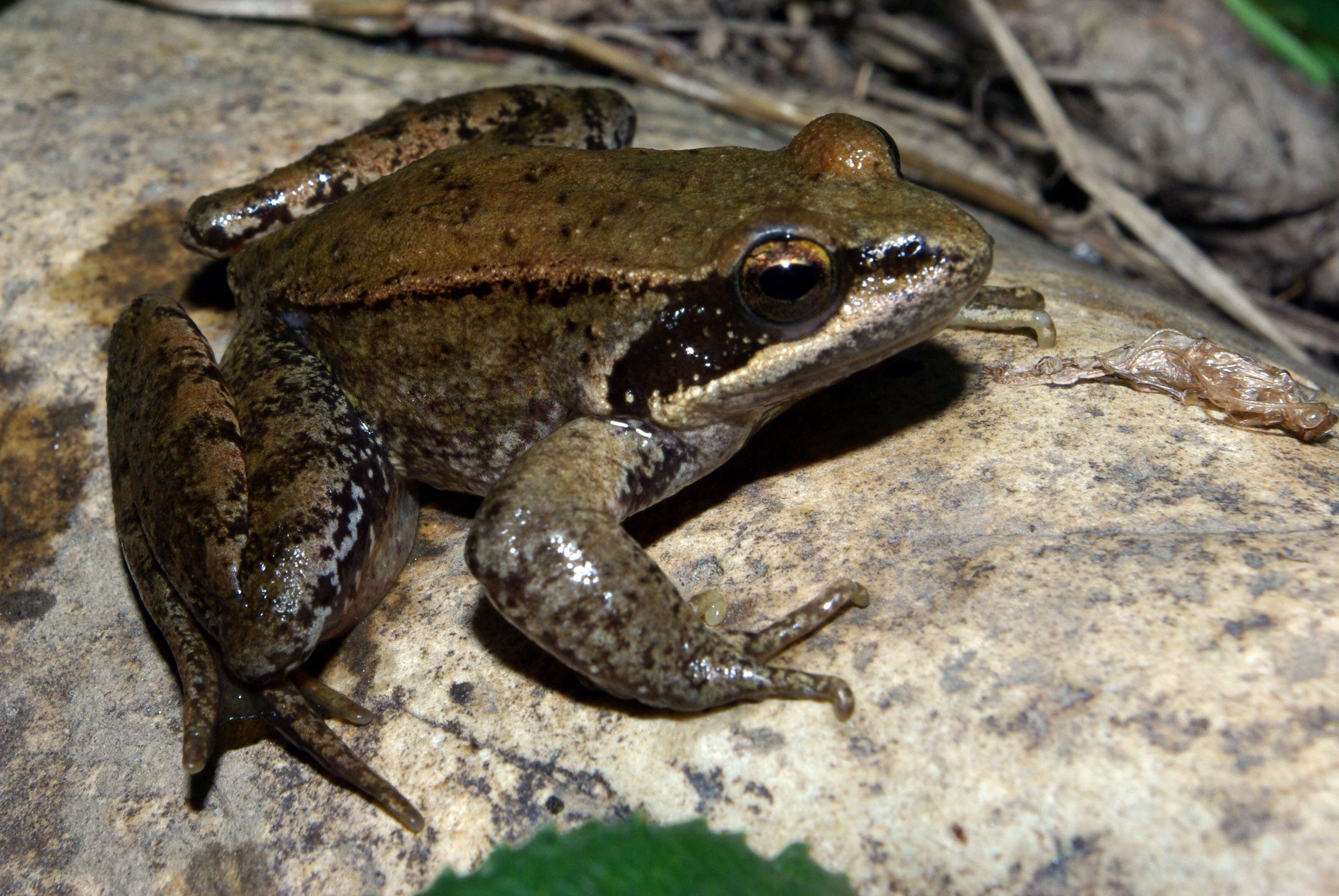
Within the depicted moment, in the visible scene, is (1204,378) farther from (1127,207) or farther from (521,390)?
(1127,207)

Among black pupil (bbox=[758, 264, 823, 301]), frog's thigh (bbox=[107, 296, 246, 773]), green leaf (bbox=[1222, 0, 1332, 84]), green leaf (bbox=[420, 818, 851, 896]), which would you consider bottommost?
frog's thigh (bbox=[107, 296, 246, 773])

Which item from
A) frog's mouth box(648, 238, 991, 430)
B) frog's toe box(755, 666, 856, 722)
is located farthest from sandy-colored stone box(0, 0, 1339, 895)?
frog's mouth box(648, 238, 991, 430)

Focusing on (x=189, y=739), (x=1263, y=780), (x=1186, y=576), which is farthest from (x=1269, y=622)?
(x=189, y=739)

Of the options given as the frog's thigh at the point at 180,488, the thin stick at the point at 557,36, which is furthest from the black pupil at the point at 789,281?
the thin stick at the point at 557,36

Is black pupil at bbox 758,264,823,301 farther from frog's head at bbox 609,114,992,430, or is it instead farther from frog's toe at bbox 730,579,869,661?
frog's toe at bbox 730,579,869,661

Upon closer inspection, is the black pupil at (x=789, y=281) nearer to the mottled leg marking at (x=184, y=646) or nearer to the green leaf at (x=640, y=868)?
the green leaf at (x=640, y=868)

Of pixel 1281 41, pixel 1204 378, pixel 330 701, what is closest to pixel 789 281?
pixel 1204 378

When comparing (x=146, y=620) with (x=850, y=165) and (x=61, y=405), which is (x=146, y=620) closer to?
(x=61, y=405)
